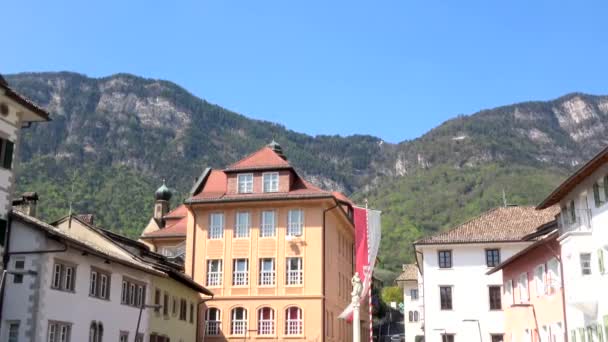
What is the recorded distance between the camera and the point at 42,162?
171 m

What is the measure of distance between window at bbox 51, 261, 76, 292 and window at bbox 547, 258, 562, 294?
83.4ft

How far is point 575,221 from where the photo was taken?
39469mm

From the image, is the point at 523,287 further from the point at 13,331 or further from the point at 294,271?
the point at 13,331

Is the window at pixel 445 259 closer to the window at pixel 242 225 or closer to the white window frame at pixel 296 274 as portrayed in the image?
the white window frame at pixel 296 274

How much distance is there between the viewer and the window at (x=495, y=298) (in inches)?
2426

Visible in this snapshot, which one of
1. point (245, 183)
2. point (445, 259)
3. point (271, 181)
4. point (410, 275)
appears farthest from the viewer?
point (410, 275)

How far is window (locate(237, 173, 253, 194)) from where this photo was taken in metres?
60.8

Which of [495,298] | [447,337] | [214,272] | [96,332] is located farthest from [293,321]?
[96,332]

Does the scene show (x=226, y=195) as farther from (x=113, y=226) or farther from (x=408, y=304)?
(x=113, y=226)

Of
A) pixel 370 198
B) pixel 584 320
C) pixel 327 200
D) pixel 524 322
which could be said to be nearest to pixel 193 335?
pixel 327 200

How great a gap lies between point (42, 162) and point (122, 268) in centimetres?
13562

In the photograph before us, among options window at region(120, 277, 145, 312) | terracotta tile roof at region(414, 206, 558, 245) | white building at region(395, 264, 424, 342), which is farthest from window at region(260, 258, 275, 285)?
white building at region(395, 264, 424, 342)

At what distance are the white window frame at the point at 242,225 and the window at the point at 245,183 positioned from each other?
1724mm

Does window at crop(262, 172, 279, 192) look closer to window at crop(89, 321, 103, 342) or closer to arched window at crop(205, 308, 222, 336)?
arched window at crop(205, 308, 222, 336)
